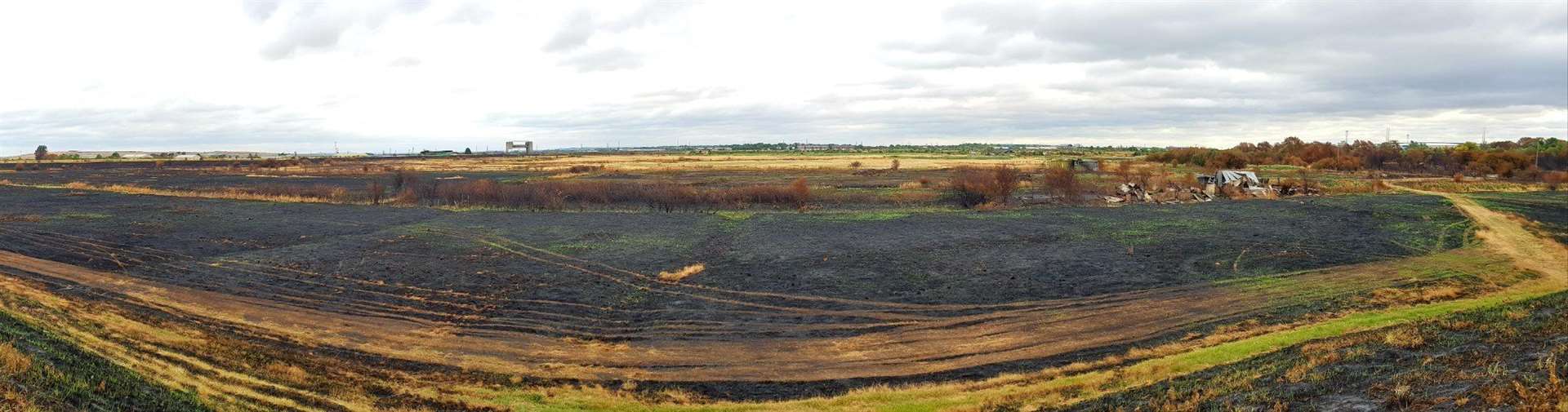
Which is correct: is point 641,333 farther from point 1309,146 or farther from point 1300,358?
point 1309,146

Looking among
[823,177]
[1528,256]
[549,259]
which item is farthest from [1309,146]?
[549,259]

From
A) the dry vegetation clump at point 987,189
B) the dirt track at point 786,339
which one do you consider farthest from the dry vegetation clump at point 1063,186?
the dirt track at point 786,339

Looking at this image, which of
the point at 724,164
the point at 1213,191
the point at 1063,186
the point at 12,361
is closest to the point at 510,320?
the point at 12,361

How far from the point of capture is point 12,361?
30.9 ft

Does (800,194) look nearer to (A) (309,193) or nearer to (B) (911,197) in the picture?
(B) (911,197)

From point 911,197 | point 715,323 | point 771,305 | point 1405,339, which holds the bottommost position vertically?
point 715,323

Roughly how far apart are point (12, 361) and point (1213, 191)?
49772 millimetres

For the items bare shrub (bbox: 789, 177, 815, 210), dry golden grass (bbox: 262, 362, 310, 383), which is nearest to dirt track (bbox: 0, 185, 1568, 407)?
dry golden grass (bbox: 262, 362, 310, 383)

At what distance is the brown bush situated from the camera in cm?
5034

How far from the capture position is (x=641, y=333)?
1653 centimetres

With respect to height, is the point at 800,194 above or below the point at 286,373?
above

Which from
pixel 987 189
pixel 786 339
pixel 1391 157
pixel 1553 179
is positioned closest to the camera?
pixel 786 339

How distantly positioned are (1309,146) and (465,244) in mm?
100174

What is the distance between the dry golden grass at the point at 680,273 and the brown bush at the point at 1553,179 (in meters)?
54.9
